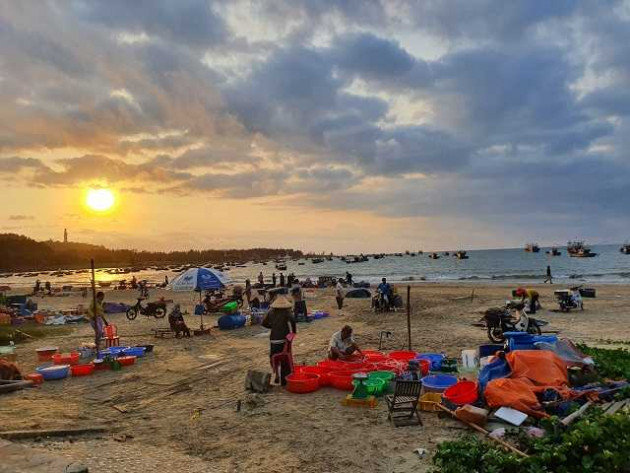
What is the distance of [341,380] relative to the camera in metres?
9.19

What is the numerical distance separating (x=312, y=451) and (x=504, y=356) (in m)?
4.08

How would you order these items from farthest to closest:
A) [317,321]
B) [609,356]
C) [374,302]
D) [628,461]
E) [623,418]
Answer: [374,302] < [317,321] < [609,356] < [623,418] < [628,461]

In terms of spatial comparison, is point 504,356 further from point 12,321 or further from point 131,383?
point 12,321

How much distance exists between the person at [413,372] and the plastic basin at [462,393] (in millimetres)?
835

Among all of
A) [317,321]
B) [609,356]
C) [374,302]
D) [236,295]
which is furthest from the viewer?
[236,295]

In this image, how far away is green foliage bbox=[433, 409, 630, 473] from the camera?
194 inches

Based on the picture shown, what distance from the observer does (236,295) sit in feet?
87.1

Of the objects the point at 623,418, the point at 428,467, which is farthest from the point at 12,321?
the point at 623,418

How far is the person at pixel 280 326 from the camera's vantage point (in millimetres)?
9711

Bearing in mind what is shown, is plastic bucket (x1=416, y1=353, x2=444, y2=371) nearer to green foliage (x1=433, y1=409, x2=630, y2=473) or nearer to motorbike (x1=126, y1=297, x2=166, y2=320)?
green foliage (x1=433, y1=409, x2=630, y2=473)

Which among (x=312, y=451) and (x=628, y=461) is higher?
(x=628, y=461)

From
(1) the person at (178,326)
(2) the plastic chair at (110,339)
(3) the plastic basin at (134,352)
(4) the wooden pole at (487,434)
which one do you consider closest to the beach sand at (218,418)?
(4) the wooden pole at (487,434)

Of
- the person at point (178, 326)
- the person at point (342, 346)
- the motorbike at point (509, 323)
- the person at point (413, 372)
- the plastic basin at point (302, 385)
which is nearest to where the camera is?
the person at point (413, 372)

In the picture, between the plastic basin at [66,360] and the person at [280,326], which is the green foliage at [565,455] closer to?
the person at [280,326]
